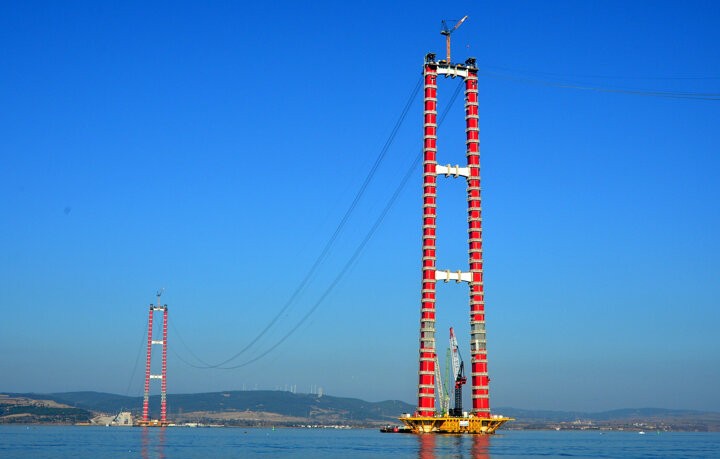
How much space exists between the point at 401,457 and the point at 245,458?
22684mm

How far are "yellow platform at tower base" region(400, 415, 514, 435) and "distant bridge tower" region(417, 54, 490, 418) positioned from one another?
1146 millimetres

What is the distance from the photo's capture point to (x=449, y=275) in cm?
15262

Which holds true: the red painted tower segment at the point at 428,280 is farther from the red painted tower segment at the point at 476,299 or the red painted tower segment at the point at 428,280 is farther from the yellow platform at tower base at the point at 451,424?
the red painted tower segment at the point at 476,299

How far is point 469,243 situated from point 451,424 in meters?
30.4

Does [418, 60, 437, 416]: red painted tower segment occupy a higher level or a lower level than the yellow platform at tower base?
higher

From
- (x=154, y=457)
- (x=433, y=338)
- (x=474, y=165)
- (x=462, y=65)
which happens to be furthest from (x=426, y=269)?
(x=154, y=457)

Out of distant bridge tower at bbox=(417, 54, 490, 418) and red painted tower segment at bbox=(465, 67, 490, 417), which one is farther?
red painted tower segment at bbox=(465, 67, 490, 417)

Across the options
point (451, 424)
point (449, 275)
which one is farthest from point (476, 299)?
point (451, 424)

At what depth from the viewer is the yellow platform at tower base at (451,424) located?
15150 centimetres

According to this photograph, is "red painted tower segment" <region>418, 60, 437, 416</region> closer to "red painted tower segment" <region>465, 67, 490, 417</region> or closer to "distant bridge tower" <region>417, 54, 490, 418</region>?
"distant bridge tower" <region>417, 54, 490, 418</region>

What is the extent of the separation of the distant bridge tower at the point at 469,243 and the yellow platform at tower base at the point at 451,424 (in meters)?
1.15

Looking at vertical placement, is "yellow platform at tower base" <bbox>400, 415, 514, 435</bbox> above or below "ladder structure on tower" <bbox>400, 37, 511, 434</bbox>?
below

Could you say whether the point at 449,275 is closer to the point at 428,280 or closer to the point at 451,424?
the point at 428,280

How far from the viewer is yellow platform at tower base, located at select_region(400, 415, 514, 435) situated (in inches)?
5965
